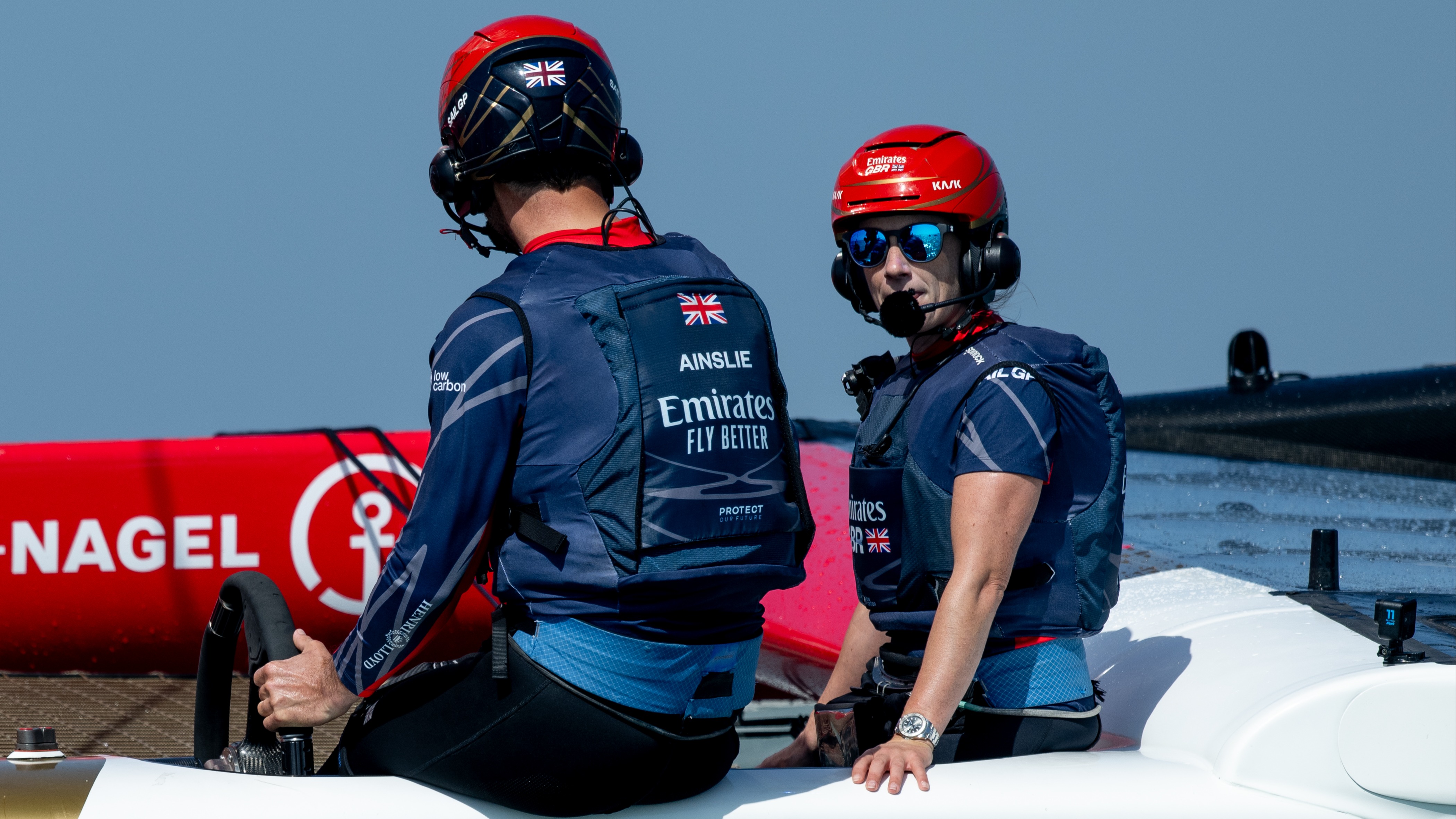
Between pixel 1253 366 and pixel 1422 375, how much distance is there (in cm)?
54

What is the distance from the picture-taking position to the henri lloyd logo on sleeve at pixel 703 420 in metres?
1.29

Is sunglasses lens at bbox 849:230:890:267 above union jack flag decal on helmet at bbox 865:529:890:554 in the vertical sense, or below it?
above

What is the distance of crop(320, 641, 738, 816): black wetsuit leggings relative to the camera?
4.28 ft

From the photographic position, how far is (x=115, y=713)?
2.65 m

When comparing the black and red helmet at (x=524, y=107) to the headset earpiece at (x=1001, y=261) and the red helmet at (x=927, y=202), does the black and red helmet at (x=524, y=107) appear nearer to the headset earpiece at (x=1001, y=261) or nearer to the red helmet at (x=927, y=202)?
the red helmet at (x=927, y=202)

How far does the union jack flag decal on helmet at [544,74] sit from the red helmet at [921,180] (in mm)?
428

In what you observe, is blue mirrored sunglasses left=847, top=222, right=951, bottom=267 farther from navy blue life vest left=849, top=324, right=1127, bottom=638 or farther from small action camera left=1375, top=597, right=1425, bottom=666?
small action camera left=1375, top=597, right=1425, bottom=666

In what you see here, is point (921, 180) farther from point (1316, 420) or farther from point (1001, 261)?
point (1316, 420)

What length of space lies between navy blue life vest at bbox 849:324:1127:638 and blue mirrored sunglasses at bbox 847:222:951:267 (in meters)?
0.12

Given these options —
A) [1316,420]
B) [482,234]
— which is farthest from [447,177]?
[1316,420]

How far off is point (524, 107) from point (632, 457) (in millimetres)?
373

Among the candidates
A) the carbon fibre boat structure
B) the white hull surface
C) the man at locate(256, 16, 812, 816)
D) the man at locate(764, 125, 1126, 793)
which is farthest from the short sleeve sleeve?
the carbon fibre boat structure

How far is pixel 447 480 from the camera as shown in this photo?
1.29 m

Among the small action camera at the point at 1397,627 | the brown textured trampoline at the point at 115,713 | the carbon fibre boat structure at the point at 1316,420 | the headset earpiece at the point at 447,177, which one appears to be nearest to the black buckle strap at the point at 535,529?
the headset earpiece at the point at 447,177
